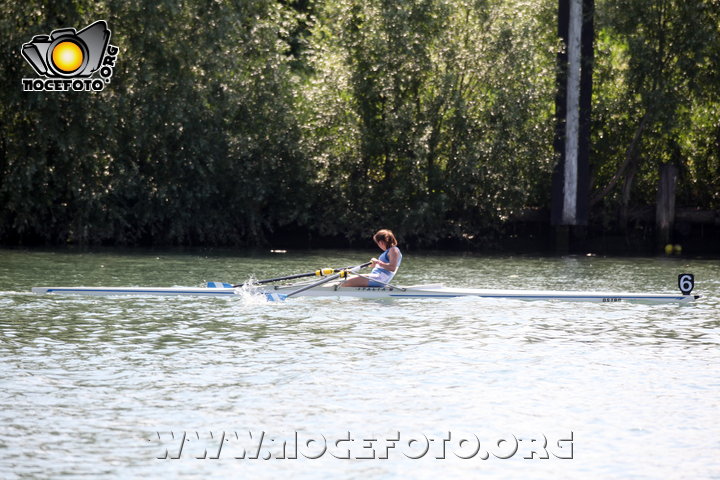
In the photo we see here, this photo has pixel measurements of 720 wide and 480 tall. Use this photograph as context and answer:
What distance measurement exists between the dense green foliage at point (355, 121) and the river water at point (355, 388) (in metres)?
11.5

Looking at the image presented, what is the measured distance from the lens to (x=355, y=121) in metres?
30.9

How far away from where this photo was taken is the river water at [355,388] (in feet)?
25.7

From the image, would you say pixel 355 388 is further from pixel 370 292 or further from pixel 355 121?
pixel 355 121

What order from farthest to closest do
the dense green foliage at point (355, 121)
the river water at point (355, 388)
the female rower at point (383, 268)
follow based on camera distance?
the dense green foliage at point (355, 121) → the female rower at point (383, 268) → the river water at point (355, 388)

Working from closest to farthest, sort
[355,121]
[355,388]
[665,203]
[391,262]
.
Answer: [355,388] → [391,262] → [355,121] → [665,203]

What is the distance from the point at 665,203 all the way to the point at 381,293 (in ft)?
55.4

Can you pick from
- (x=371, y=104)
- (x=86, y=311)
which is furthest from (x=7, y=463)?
(x=371, y=104)

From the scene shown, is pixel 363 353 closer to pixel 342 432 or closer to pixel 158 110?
pixel 342 432

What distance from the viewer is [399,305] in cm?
1644

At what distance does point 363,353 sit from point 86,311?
16.6ft

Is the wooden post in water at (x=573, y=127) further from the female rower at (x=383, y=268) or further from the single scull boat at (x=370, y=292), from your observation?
the female rower at (x=383, y=268)

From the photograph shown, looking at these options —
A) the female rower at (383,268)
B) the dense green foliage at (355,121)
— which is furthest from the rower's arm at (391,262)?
the dense green foliage at (355,121)

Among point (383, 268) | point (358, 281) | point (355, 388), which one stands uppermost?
point (383, 268)

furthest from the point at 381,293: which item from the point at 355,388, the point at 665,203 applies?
the point at 665,203
